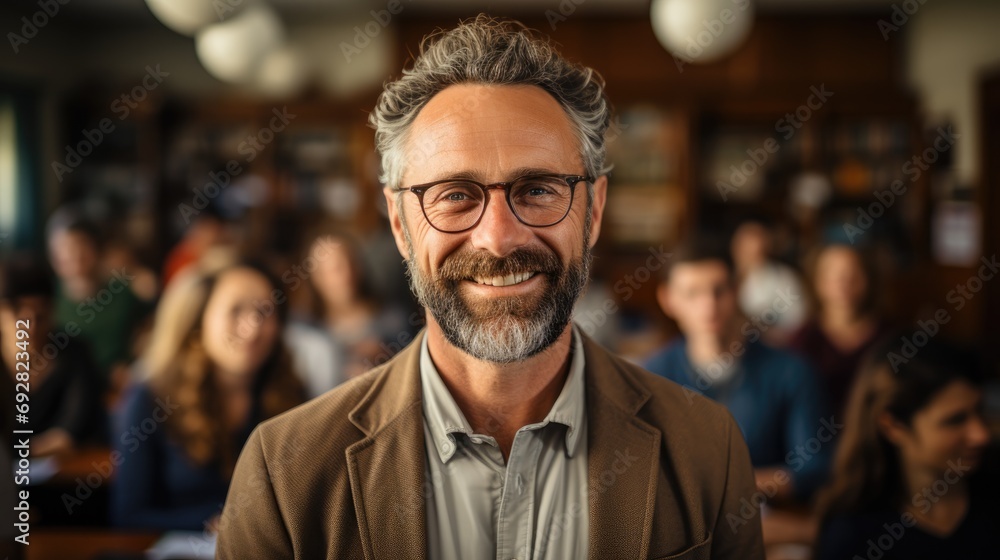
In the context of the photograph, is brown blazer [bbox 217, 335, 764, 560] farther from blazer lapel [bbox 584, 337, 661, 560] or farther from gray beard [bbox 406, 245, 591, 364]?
gray beard [bbox 406, 245, 591, 364]

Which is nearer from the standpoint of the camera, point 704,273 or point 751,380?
point 751,380

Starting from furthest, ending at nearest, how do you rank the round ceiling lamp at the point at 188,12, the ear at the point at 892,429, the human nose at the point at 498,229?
the round ceiling lamp at the point at 188,12
the ear at the point at 892,429
the human nose at the point at 498,229

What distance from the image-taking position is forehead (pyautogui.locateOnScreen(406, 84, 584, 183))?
1.17 m

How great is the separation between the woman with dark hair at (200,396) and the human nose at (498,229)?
1497 mm

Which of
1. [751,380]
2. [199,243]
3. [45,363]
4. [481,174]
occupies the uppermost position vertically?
[481,174]

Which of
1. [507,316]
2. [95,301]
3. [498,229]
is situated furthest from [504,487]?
[95,301]

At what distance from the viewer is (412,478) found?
1.22m

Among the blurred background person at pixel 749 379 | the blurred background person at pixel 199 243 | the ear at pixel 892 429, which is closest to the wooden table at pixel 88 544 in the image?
the blurred background person at pixel 749 379

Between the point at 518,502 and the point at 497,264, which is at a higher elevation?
the point at 497,264

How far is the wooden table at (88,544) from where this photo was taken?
7.22 feet

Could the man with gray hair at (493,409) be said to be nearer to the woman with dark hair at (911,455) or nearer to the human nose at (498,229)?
the human nose at (498,229)

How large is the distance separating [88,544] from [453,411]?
1.62 m

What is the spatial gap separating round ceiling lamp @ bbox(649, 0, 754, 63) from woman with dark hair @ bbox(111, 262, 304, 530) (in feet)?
5.19

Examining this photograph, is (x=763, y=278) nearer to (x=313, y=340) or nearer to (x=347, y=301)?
(x=347, y=301)
